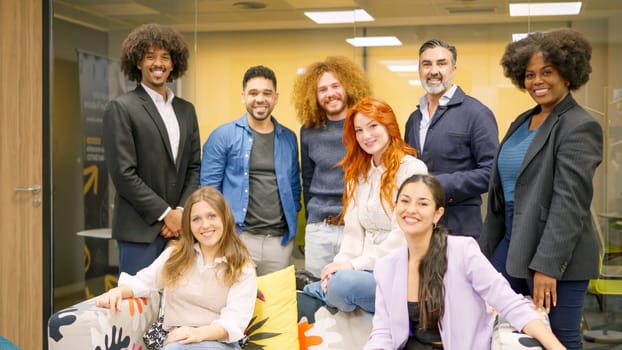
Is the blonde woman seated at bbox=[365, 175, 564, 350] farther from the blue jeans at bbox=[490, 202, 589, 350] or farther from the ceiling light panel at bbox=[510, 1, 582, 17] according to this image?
the ceiling light panel at bbox=[510, 1, 582, 17]

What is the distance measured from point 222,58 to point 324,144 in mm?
1552

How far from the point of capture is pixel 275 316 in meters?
3.04

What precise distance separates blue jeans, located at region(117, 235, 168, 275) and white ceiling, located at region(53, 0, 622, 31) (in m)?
1.91

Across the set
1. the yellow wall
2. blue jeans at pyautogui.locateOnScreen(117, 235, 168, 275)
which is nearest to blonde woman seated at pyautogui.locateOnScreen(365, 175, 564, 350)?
blue jeans at pyautogui.locateOnScreen(117, 235, 168, 275)

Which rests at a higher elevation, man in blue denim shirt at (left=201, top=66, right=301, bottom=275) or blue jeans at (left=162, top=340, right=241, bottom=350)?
man in blue denim shirt at (left=201, top=66, right=301, bottom=275)

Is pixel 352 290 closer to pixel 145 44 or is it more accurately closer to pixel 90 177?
pixel 145 44

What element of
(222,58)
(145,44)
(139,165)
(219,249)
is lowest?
(219,249)

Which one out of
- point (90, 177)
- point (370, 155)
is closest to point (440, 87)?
point (370, 155)

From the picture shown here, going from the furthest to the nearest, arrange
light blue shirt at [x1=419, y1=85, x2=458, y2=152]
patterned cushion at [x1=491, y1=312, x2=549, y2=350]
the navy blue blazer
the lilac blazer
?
light blue shirt at [x1=419, y1=85, x2=458, y2=152] < the navy blue blazer < the lilac blazer < patterned cushion at [x1=491, y1=312, x2=549, y2=350]

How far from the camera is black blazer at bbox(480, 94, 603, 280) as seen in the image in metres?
2.50

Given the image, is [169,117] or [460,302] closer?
[460,302]

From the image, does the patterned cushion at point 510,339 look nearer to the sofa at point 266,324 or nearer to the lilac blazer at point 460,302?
the lilac blazer at point 460,302

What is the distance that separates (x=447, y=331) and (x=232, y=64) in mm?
2837

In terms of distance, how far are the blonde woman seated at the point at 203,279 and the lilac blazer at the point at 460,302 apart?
1.88 ft
